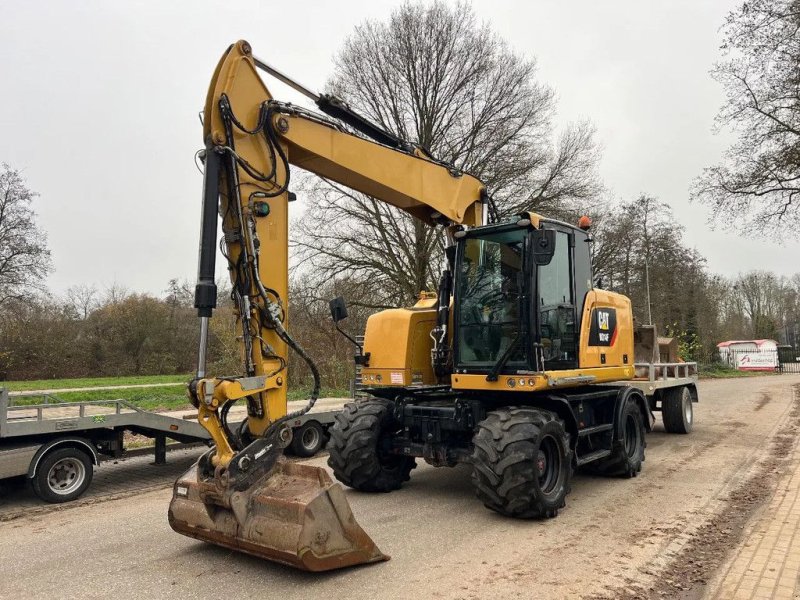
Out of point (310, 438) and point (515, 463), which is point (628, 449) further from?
point (310, 438)

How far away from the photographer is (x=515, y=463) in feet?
18.2

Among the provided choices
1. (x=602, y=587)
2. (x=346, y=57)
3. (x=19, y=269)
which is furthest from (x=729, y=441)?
(x=19, y=269)

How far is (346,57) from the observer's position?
2197cm

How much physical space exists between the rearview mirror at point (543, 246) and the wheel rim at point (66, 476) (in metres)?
5.71

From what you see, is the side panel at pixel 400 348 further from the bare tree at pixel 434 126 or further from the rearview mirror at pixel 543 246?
the bare tree at pixel 434 126

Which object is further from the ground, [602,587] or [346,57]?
[346,57]

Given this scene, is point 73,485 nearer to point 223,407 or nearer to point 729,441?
point 223,407

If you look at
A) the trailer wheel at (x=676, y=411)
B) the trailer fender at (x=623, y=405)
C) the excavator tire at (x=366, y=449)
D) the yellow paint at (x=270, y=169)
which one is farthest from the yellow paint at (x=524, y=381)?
the trailer wheel at (x=676, y=411)

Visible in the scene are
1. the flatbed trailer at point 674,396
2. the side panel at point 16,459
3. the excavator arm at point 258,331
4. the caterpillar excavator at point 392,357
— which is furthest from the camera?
the flatbed trailer at point 674,396

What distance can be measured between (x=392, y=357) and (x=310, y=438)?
3344mm

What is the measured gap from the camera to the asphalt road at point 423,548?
14.0ft

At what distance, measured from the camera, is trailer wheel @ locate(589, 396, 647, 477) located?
7520 mm

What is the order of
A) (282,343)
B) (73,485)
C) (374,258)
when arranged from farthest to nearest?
1. (374,258)
2. (73,485)
3. (282,343)

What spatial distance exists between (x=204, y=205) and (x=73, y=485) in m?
4.36
